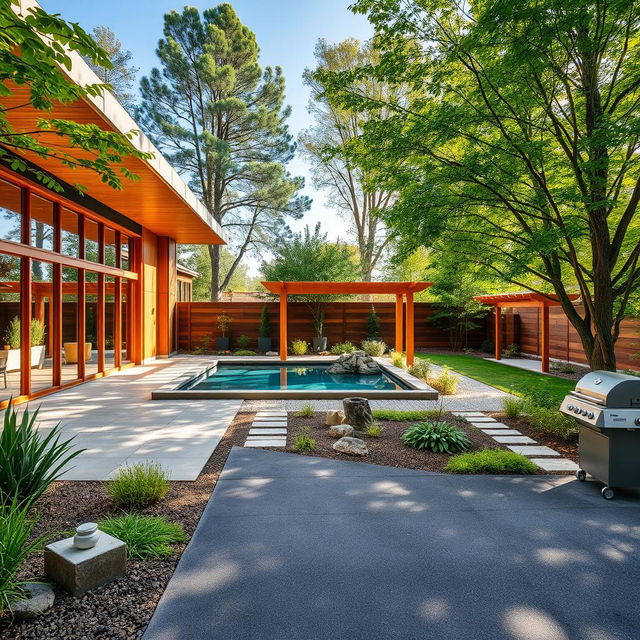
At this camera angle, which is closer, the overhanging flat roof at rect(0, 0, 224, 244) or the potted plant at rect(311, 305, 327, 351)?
the overhanging flat roof at rect(0, 0, 224, 244)

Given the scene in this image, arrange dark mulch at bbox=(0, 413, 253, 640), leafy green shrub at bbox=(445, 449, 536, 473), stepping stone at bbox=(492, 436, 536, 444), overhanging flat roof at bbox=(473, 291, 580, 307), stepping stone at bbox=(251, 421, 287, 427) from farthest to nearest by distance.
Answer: overhanging flat roof at bbox=(473, 291, 580, 307)
stepping stone at bbox=(251, 421, 287, 427)
stepping stone at bbox=(492, 436, 536, 444)
leafy green shrub at bbox=(445, 449, 536, 473)
dark mulch at bbox=(0, 413, 253, 640)

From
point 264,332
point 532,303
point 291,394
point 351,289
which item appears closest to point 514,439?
point 291,394

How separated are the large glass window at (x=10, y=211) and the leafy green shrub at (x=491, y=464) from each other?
7.10 metres

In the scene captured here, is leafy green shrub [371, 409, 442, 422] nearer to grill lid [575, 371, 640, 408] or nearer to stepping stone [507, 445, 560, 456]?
stepping stone [507, 445, 560, 456]

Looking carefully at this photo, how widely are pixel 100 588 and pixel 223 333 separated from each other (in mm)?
13580

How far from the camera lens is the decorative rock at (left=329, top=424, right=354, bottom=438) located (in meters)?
5.37

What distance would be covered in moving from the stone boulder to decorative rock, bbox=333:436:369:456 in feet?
22.2

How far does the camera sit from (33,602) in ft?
6.86

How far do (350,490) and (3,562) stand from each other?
244 centimetres

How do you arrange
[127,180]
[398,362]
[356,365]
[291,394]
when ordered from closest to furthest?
[127,180]
[291,394]
[356,365]
[398,362]

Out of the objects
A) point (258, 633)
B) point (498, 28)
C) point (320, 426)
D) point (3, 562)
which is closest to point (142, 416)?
point (320, 426)

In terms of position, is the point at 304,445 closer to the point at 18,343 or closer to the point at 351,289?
the point at 18,343

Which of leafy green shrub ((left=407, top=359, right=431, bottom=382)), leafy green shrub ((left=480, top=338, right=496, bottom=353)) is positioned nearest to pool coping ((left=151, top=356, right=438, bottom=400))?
leafy green shrub ((left=407, top=359, right=431, bottom=382))

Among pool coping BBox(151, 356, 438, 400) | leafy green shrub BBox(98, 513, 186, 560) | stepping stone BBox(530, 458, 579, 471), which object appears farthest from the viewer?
pool coping BBox(151, 356, 438, 400)
